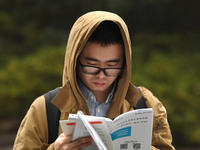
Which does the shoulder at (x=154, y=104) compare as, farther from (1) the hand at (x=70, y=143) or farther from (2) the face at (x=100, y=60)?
(1) the hand at (x=70, y=143)

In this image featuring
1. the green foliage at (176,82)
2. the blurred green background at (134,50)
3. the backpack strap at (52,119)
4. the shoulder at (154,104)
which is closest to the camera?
the backpack strap at (52,119)

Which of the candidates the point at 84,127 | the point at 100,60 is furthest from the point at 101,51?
the point at 84,127

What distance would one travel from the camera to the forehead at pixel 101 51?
5.41 feet

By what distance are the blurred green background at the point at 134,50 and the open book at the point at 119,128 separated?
2.80 metres

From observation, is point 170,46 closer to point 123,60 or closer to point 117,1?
point 117,1

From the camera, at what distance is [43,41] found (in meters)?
6.12

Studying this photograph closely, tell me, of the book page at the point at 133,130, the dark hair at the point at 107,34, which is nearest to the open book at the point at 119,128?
the book page at the point at 133,130

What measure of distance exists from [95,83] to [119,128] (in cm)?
37

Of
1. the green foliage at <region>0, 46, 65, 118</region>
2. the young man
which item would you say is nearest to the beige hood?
the young man

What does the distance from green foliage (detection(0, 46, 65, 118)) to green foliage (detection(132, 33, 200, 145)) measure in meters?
1.25

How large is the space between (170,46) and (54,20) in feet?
7.98

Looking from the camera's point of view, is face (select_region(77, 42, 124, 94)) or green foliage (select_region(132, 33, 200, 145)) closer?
face (select_region(77, 42, 124, 94))

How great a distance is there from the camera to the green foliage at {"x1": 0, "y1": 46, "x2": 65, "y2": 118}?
4.87 metres

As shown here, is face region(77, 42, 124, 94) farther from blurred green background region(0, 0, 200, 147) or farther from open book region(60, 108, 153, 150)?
blurred green background region(0, 0, 200, 147)
